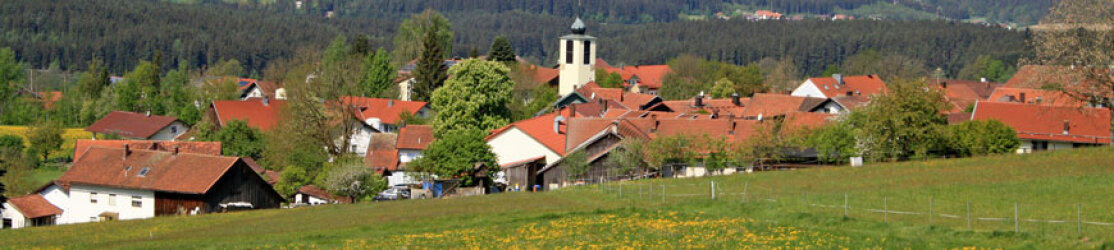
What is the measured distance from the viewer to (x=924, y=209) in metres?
34.5

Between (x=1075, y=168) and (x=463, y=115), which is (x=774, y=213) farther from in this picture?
(x=463, y=115)

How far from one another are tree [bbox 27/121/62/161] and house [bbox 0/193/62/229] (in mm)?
38147

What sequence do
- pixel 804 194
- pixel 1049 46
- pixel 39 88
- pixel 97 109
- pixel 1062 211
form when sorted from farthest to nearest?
1. pixel 39 88
2. pixel 97 109
3. pixel 1049 46
4. pixel 804 194
5. pixel 1062 211

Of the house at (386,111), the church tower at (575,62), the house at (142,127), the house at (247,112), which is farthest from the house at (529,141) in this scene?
the church tower at (575,62)

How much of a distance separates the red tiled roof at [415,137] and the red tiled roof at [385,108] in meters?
11.4

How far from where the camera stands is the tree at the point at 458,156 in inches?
2304

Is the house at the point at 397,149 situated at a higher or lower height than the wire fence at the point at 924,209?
higher

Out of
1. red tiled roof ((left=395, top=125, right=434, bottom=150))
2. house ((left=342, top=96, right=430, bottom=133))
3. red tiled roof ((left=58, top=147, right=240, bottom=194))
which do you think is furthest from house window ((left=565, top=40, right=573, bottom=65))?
red tiled roof ((left=58, top=147, right=240, bottom=194))

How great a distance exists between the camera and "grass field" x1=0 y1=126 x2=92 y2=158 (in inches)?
3826

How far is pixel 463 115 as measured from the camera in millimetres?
73625

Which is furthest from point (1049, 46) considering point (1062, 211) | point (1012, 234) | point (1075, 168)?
point (1012, 234)

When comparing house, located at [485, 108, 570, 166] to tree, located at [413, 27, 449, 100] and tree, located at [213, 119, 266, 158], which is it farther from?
tree, located at [413, 27, 449, 100]

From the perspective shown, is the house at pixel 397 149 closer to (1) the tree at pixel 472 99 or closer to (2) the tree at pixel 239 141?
(1) the tree at pixel 472 99

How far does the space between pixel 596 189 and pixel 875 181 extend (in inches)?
412
